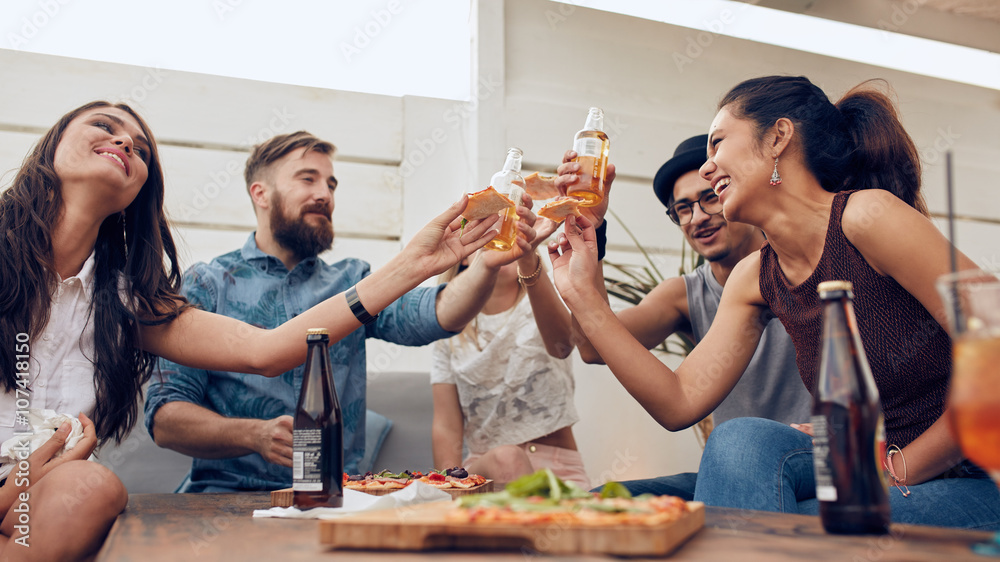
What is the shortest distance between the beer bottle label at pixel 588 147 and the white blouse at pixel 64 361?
3.54ft

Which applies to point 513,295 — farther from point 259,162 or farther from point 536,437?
point 259,162

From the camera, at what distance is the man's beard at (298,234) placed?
233cm

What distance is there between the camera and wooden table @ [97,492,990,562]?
612 millimetres

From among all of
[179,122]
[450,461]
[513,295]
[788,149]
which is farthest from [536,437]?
[179,122]

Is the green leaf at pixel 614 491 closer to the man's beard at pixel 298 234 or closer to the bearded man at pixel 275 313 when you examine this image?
the bearded man at pixel 275 313

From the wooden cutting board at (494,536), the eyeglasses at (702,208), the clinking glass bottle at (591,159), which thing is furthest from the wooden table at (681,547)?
the eyeglasses at (702,208)

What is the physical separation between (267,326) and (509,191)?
1019 millimetres

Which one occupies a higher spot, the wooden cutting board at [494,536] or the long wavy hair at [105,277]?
the long wavy hair at [105,277]

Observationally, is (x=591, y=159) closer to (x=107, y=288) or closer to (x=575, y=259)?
(x=575, y=259)

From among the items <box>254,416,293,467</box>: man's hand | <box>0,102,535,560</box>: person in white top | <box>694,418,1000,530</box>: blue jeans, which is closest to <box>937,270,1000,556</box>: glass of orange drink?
<box>694,418,1000,530</box>: blue jeans

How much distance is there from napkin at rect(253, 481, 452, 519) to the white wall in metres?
1.73

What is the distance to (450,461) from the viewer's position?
2379mm

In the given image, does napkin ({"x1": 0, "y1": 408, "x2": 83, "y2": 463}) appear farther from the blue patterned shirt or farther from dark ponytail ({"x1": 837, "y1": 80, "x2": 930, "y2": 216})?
dark ponytail ({"x1": 837, "y1": 80, "x2": 930, "y2": 216})

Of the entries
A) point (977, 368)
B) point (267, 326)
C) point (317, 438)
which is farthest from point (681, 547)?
point (267, 326)
